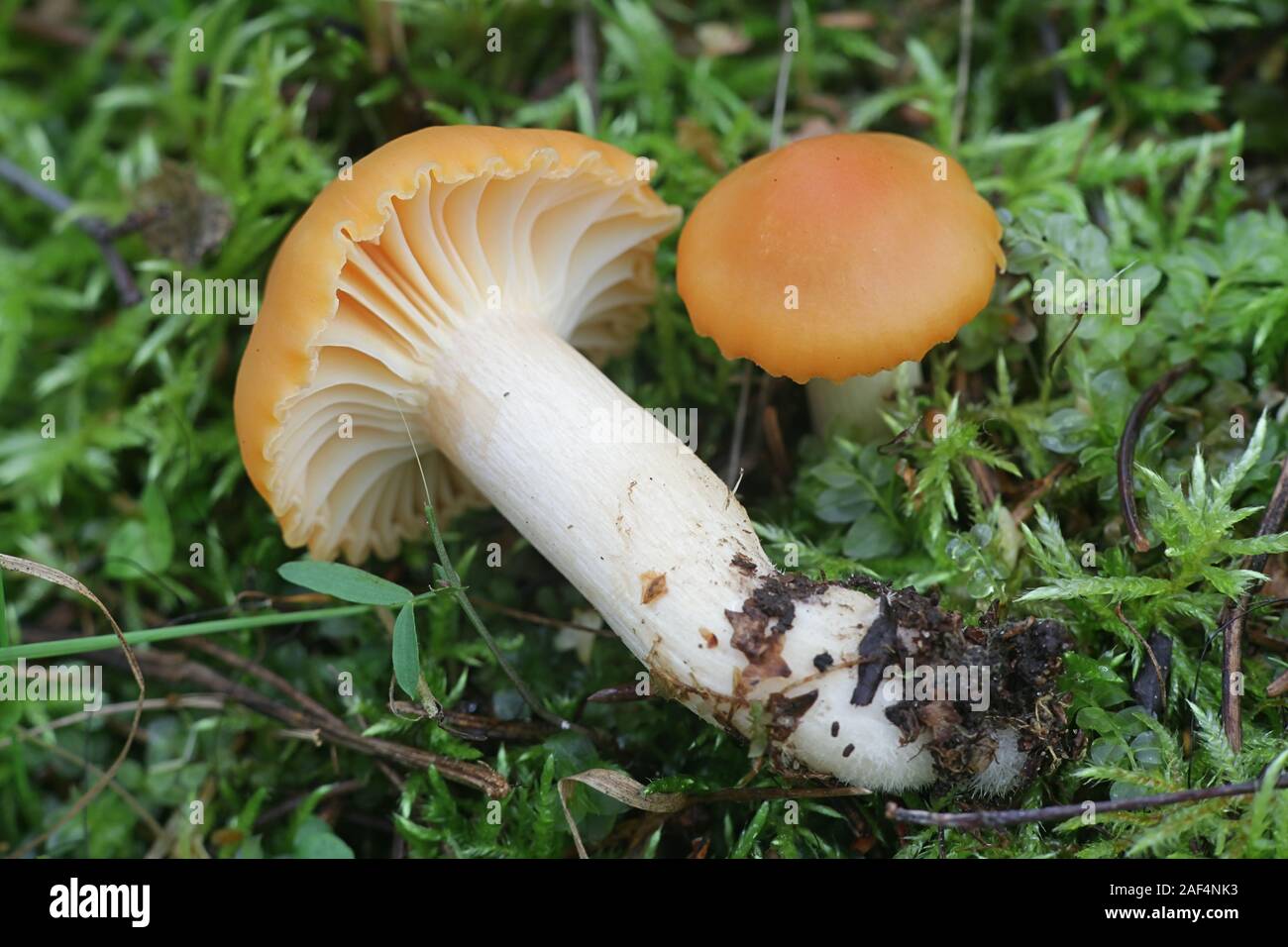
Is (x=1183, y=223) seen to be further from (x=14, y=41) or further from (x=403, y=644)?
(x=14, y=41)

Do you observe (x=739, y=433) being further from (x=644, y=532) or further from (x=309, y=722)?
(x=309, y=722)

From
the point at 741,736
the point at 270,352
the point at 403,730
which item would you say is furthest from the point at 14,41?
the point at 741,736

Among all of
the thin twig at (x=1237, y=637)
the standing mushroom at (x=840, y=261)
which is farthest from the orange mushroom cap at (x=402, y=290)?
the thin twig at (x=1237, y=637)

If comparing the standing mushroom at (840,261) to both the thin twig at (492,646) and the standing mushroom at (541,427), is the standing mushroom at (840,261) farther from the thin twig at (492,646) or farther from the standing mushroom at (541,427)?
the thin twig at (492,646)

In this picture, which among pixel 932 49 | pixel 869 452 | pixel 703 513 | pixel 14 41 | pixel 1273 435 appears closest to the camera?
pixel 703 513

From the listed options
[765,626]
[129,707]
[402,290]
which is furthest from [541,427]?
[129,707]
